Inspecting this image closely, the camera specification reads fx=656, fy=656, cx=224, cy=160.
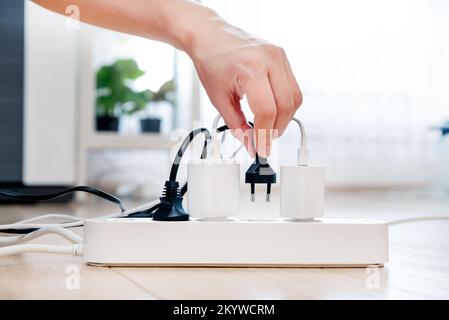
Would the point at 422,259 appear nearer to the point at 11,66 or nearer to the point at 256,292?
the point at 256,292

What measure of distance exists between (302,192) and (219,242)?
95mm

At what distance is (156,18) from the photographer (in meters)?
0.76

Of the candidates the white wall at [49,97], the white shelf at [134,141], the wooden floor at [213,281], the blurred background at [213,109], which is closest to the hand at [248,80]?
the wooden floor at [213,281]

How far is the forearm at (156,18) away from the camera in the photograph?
72 centimetres

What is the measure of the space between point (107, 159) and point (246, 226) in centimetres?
223

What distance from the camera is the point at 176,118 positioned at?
2.43m

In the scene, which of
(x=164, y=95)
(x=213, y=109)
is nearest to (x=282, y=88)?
(x=213, y=109)

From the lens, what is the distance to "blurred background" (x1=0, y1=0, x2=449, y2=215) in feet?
6.38

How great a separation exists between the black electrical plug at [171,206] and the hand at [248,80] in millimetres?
92

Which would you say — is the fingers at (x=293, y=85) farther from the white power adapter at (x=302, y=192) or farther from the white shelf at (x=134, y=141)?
the white shelf at (x=134, y=141)

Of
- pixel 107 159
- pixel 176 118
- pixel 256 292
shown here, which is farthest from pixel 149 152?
pixel 256 292

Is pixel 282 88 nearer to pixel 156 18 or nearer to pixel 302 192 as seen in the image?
pixel 302 192

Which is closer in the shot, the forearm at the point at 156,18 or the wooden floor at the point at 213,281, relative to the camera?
the wooden floor at the point at 213,281

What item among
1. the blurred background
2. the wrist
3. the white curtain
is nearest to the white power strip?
the wrist
